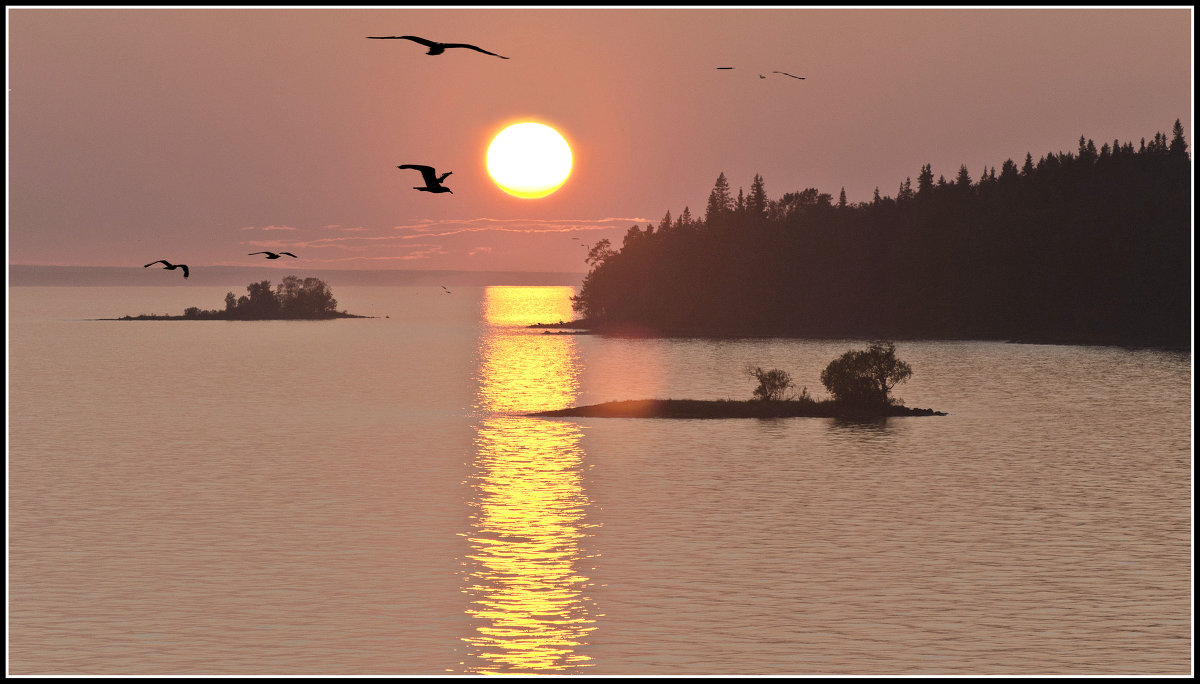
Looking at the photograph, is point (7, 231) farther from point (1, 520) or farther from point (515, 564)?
point (515, 564)

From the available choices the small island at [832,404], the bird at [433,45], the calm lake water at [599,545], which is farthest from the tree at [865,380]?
the bird at [433,45]

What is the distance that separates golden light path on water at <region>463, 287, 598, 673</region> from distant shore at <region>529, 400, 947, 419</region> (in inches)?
209

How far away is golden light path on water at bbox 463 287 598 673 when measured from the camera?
31.8 metres

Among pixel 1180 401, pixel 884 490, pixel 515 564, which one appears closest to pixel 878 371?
pixel 884 490

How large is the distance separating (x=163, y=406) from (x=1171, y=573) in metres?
98.9

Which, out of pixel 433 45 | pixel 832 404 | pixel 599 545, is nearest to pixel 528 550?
pixel 599 545

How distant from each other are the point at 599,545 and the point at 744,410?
155ft

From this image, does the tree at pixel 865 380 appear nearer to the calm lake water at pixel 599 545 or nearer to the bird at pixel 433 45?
the calm lake water at pixel 599 545

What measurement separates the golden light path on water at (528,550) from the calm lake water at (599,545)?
0.18m

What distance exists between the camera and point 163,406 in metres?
121

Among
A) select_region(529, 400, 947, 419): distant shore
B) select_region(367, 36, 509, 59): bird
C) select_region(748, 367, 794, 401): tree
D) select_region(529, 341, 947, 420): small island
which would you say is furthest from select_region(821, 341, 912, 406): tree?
select_region(367, 36, 509, 59): bird

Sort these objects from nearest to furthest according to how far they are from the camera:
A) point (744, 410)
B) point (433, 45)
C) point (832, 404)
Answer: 1. point (433, 45)
2. point (744, 410)
3. point (832, 404)

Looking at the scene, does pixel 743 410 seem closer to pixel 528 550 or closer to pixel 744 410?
pixel 744 410

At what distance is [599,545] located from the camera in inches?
1834
